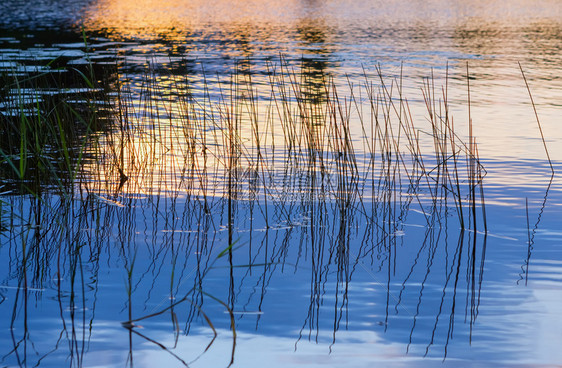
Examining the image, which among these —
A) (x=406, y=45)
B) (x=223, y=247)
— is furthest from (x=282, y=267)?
(x=406, y=45)

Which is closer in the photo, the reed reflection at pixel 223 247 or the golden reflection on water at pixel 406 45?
the reed reflection at pixel 223 247

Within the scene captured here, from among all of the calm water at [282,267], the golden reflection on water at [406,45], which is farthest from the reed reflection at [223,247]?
the golden reflection on water at [406,45]

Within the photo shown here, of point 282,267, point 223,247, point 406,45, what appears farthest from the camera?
point 406,45

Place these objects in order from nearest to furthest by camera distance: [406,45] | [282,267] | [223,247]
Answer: [282,267] → [223,247] → [406,45]

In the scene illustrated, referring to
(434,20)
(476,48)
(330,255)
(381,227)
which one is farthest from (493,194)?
(434,20)

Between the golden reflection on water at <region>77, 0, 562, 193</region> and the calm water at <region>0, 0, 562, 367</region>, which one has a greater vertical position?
the calm water at <region>0, 0, 562, 367</region>

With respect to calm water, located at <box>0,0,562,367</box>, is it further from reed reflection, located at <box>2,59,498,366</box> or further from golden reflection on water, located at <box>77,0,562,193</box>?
golden reflection on water, located at <box>77,0,562,193</box>

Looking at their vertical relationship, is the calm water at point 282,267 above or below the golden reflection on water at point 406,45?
above

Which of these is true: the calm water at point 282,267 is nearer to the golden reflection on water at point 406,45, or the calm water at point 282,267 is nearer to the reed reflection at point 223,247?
the reed reflection at point 223,247

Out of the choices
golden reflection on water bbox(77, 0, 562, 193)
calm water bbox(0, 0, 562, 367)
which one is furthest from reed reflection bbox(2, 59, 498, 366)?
golden reflection on water bbox(77, 0, 562, 193)

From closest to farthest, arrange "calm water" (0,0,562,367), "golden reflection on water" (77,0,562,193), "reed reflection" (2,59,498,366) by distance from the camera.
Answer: "calm water" (0,0,562,367) < "reed reflection" (2,59,498,366) < "golden reflection on water" (77,0,562,193)

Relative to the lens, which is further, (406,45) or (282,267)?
(406,45)

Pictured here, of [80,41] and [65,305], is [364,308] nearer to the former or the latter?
[65,305]

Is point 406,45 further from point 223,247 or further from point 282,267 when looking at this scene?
point 282,267
